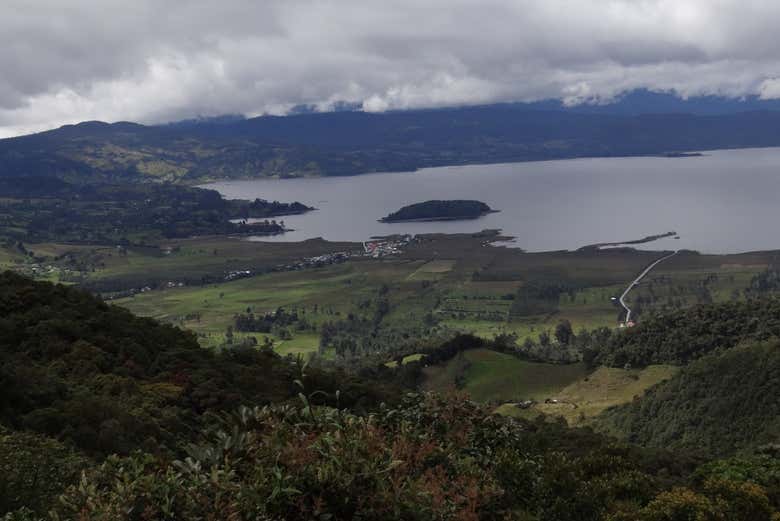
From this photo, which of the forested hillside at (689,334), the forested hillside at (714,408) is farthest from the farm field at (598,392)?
the forested hillside at (714,408)

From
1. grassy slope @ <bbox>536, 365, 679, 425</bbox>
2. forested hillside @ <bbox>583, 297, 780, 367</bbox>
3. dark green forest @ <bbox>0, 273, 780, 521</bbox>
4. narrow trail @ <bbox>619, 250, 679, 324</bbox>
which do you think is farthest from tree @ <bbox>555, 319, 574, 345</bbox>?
dark green forest @ <bbox>0, 273, 780, 521</bbox>

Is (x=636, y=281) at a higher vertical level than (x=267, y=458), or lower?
lower

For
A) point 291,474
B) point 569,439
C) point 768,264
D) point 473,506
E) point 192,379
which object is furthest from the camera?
point 768,264

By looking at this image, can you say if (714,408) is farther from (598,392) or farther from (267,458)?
(267,458)

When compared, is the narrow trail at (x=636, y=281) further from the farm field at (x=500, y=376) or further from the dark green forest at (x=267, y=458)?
the dark green forest at (x=267, y=458)

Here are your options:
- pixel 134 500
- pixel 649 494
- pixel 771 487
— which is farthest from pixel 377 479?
pixel 771 487

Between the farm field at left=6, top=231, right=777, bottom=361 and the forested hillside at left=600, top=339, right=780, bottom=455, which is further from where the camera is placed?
the farm field at left=6, top=231, right=777, bottom=361

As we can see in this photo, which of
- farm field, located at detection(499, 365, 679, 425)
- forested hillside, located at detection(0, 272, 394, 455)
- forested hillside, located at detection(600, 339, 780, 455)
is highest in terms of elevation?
forested hillside, located at detection(0, 272, 394, 455)

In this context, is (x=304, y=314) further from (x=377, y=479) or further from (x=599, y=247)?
(x=377, y=479)

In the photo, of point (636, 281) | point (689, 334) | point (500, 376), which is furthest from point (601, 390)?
point (636, 281)

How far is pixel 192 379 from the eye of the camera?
30.6 metres

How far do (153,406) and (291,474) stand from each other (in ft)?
58.7

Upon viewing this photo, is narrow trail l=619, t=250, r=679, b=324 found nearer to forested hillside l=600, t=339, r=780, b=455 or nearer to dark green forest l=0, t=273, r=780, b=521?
forested hillside l=600, t=339, r=780, b=455

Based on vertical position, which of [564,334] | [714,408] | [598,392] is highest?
[714,408]
